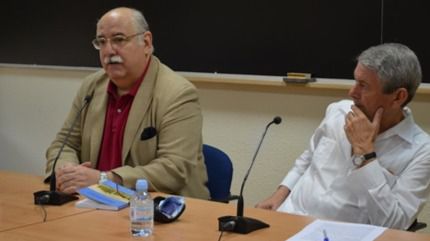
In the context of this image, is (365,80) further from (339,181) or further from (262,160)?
(262,160)

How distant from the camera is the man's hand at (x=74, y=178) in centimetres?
252

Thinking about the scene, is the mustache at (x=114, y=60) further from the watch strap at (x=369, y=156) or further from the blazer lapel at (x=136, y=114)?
the watch strap at (x=369, y=156)

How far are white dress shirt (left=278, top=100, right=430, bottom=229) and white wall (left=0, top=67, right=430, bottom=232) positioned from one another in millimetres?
775

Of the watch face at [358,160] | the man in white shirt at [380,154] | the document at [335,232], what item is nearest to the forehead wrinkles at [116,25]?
the man in white shirt at [380,154]

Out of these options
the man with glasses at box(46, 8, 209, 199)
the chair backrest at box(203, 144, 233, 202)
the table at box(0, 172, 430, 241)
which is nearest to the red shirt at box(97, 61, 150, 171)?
the man with glasses at box(46, 8, 209, 199)

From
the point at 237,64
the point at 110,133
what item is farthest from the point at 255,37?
the point at 110,133

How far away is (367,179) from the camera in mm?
2398

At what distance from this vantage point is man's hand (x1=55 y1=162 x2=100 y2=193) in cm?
252

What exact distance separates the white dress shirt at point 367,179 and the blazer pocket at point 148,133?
64 centimetres

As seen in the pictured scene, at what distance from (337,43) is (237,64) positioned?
624 mm

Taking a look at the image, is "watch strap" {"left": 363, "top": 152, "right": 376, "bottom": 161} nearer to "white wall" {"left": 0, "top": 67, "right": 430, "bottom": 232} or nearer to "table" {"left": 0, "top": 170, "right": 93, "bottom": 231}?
"white wall" {"left": 0, "top": 67, "right": 430, "bottom": 232}

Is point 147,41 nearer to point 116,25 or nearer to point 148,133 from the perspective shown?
point 116,25

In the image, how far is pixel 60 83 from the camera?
4.55 m

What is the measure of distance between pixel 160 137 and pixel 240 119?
3.62 feet
